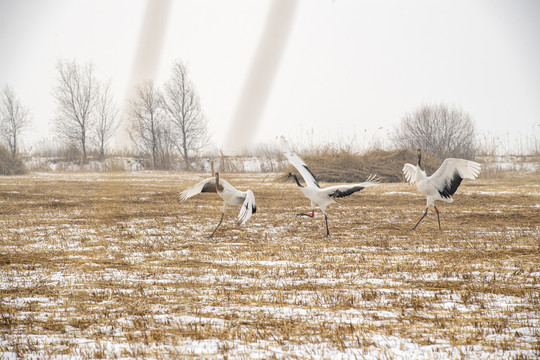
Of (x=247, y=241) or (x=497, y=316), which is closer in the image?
(x=497, y=316)

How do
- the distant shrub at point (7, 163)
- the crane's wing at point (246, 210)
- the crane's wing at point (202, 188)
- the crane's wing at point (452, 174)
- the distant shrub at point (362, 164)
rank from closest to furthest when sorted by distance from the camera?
1. the crane's wing at point (246, 210)
2. the crane's wing at point (202, 188)
3. the crane's wing at point (452, 174)
4. the distant shrub at point (362, 164)
5. the distant shrub at point (7, 163)

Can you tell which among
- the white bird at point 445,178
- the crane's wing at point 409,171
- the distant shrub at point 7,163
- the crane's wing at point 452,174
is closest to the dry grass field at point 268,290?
the white bird at point 445,178

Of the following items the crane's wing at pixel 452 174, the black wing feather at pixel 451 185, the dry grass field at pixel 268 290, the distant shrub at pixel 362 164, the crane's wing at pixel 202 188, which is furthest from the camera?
the distant shrub at pixel 362 164

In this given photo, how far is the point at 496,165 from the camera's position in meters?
32.7

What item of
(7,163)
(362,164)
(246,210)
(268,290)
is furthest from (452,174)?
(7,163)

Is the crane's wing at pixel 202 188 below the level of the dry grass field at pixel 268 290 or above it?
above

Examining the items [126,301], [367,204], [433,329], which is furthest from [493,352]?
[367,204]

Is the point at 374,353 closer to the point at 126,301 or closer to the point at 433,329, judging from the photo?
the point at 433,329

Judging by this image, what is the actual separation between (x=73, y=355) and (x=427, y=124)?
3630 cm

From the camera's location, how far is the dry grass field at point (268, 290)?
11.3 feet

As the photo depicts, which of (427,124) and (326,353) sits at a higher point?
(427,124)

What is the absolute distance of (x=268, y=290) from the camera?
16.7 ft

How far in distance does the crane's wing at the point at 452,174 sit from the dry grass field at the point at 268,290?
88 cm

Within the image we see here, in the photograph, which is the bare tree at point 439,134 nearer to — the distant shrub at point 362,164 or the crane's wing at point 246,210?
the distant shrub at point 362,164
